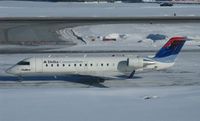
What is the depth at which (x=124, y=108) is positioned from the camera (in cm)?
1414

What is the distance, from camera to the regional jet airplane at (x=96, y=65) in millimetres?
29297

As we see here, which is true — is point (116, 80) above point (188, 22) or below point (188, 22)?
below

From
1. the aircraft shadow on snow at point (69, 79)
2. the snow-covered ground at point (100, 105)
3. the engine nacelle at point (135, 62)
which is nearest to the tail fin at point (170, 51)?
the engine nacelle at point (135, 62)

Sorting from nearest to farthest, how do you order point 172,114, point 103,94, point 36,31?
point 172,114, point 103,94, point 36,31

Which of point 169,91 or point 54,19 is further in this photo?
point 54,19

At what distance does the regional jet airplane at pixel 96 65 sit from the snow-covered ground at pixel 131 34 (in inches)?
636

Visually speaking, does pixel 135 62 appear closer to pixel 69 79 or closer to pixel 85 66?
pixel 85 66

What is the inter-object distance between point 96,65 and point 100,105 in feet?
49.1

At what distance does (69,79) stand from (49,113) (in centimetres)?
1732

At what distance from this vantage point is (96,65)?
2948cm

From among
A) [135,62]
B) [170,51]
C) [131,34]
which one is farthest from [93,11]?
[135,62]

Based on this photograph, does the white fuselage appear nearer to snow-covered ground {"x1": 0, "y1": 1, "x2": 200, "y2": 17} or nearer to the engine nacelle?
the engine nacelle

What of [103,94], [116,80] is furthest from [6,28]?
[103,94]

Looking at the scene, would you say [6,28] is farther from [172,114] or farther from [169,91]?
[172,114]
